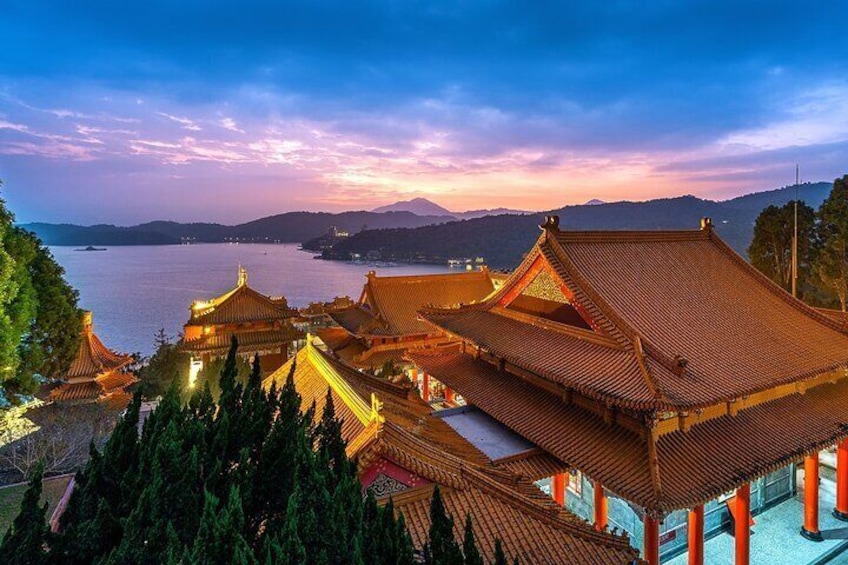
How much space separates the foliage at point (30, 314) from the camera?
38.4 feet

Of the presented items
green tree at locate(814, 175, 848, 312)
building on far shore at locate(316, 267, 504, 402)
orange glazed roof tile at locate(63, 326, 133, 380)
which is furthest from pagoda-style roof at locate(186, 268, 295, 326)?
green tree at locate(814, 175, 848, 312)

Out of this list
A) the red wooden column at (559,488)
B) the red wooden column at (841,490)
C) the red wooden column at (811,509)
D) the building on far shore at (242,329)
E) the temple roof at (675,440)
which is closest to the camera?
the temple roof at (675,440)

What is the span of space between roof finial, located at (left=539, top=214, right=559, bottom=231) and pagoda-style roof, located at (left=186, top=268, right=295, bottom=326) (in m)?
16.1

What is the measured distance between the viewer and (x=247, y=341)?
79.2 ft

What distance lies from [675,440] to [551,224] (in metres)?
6.07

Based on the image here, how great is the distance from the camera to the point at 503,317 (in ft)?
45.0

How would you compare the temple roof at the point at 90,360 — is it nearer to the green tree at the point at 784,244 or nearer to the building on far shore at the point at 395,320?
the building on far shore at the point at 395,320

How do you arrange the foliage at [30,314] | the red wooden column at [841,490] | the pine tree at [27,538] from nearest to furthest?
the pine tree at [27,538]
the foliage at [30,314]
the red wooden column at [841,490]

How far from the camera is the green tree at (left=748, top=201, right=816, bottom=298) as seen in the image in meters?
28.4

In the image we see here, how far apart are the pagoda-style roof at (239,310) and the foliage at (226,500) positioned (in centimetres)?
1858

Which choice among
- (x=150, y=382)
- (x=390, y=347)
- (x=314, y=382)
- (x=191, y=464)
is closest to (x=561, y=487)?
(x=314, y=382)

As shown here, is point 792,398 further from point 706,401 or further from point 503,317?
point 503,317

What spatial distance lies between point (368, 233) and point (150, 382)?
168 metres

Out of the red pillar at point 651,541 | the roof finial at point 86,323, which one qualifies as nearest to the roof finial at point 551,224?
the red pillar at point 651,541
